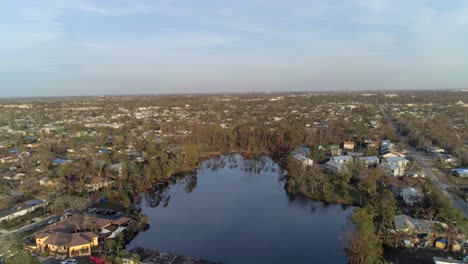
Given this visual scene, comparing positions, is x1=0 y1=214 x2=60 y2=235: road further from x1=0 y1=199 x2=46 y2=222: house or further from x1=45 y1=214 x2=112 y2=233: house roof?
x1=45 y1=214 x2=112 y2=233: house roof

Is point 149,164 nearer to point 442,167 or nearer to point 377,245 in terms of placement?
point 377,245

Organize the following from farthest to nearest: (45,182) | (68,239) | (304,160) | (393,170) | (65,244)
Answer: (304,160) → (393,170) → (45,182) → (68,239) → (65,244)

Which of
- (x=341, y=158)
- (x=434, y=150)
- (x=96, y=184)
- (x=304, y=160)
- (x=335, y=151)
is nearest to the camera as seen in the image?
(x=96, y=184)

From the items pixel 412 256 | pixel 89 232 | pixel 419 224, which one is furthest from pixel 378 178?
pixel 89 232

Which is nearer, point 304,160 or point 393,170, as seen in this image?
point 393,170

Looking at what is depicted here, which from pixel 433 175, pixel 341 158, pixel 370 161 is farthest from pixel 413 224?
pixel 341 158

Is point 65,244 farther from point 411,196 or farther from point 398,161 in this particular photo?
point 398,161

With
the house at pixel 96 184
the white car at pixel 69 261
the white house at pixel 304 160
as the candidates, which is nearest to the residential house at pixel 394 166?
the white house at pixel 304 160
